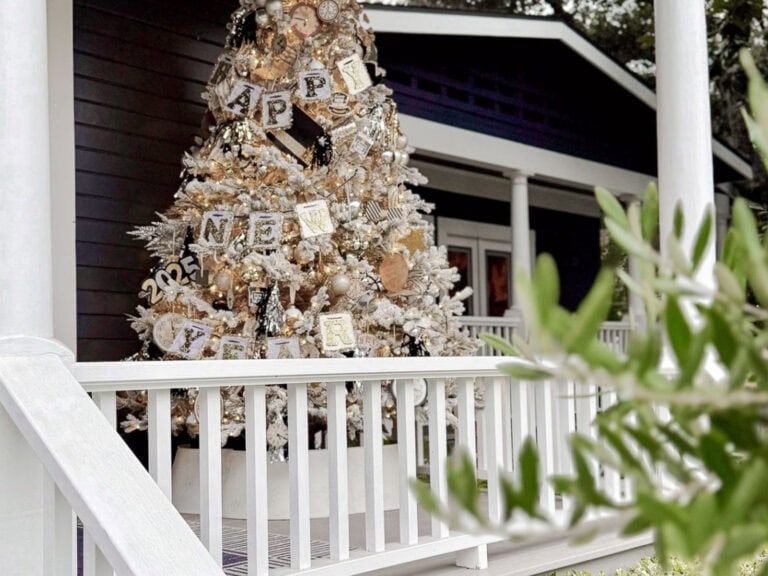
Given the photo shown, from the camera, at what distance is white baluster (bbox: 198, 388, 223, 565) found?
252 centimetres

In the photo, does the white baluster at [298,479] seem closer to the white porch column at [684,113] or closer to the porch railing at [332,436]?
the porch railing at [332,436]

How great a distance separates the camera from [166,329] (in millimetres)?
4305

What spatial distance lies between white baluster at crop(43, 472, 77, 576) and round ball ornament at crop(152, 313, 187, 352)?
2.05 metres

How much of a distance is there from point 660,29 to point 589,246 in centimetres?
730

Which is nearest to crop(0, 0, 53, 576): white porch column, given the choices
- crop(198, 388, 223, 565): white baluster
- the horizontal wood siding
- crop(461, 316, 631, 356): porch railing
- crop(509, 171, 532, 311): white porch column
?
crop(198, 388, 223, 565): white baluster

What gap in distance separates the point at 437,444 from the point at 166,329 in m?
1.64

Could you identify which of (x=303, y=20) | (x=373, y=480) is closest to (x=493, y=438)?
(x=373, y=480)

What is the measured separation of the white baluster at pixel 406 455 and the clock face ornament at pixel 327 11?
7.41 ft

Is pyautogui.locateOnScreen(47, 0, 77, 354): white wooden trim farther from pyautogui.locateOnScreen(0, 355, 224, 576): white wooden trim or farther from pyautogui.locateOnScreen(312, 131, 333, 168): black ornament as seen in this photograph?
pyautogui.locateOnScreen(0, 355, 224, 576): white wooden trim

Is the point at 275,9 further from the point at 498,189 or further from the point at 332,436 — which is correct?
the point at 498,189

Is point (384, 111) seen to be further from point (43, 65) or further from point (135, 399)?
point (43, 65)

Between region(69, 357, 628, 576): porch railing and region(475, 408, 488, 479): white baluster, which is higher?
region(69, 357, 628, 576): porch railing

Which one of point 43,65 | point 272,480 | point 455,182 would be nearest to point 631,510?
point 43,65

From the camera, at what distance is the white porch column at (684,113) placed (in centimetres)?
402
